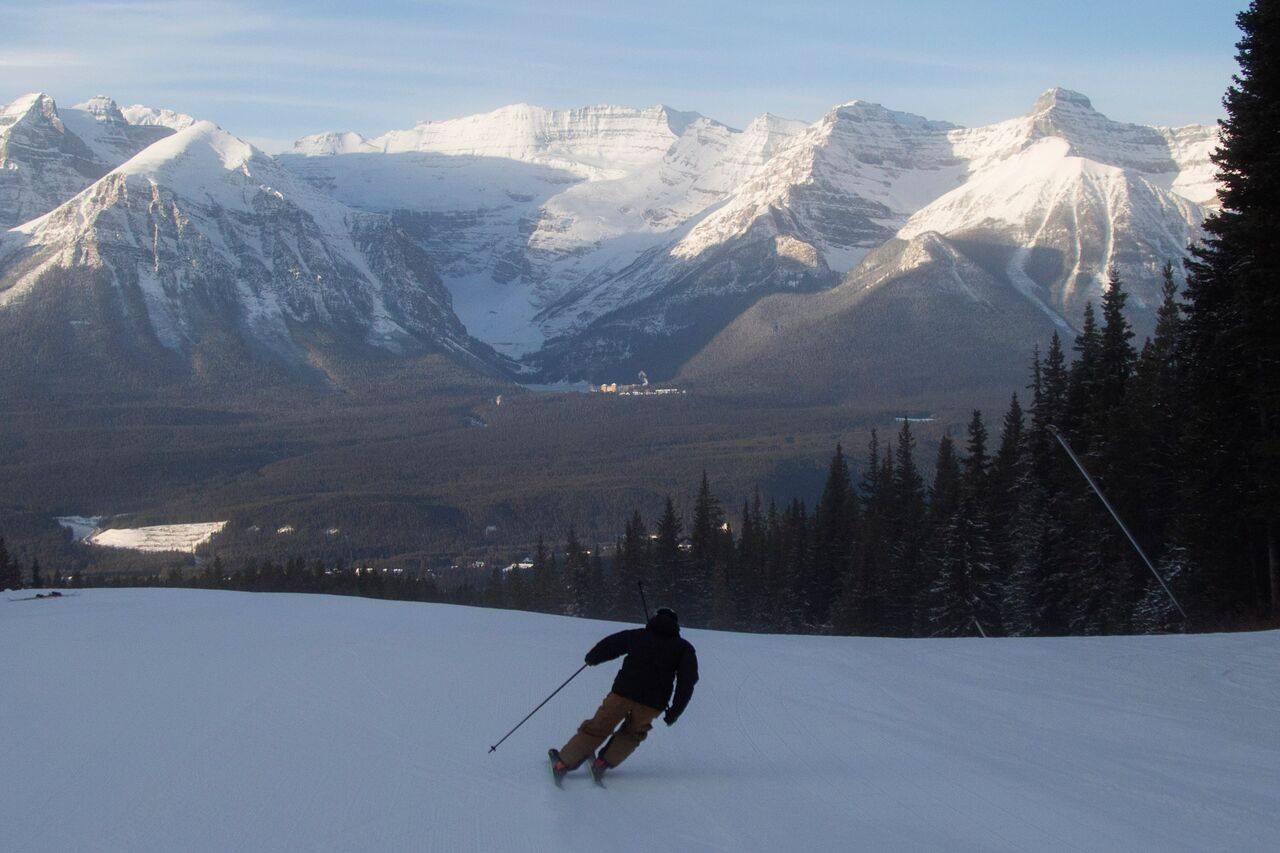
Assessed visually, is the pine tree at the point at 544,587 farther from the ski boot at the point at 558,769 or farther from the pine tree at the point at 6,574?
the ski boot at the point at 558,769

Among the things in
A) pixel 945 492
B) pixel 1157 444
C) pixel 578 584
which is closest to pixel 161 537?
pixel 578 584

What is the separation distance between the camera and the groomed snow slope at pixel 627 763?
970 centimetres

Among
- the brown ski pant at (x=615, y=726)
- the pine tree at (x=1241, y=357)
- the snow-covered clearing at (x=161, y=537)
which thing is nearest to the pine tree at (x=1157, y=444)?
the pine tree at (x=1241, y=357)

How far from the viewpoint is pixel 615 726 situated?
444 inches

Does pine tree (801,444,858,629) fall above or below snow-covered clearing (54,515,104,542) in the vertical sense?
above

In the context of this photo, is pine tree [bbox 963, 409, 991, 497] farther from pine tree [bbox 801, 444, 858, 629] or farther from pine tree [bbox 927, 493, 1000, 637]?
pine tree [bbox 801, 444, 858, 629]

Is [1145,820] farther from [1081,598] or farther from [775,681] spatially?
[1081,598]

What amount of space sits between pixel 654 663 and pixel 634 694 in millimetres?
311

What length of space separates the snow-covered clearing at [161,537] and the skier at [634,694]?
13836 centimetres

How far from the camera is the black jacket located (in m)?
11.2

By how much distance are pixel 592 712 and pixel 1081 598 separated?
82.9ft

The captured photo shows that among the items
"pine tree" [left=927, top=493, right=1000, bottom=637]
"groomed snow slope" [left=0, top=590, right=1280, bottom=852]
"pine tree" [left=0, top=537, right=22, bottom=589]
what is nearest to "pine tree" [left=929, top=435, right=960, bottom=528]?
"pine tree" [left=927, top=493, right=1000, bottom=637]

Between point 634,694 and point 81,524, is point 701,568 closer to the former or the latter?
point 634,694

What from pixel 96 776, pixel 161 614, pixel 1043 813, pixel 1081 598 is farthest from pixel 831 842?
pixel 1081 598
